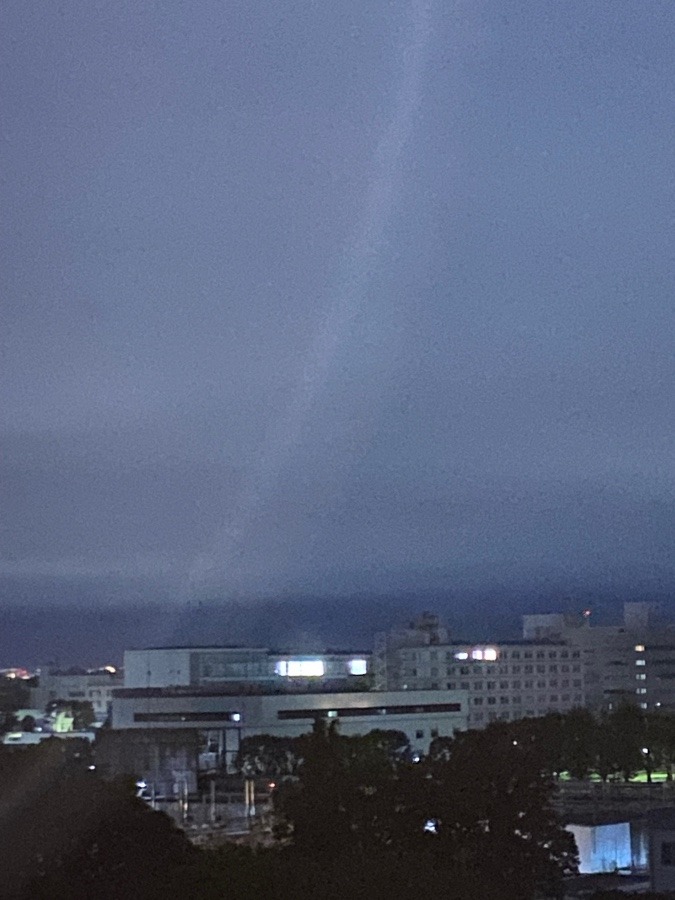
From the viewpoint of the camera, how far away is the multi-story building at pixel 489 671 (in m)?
47.9

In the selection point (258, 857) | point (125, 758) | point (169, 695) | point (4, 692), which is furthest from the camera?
point (4, 692)

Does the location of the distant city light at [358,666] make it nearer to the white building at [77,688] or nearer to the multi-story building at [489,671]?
the multi-story building at [489,671]

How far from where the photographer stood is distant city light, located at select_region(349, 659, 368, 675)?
166 ft

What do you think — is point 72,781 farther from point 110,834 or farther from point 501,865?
point 501,865

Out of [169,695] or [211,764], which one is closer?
[211,764]

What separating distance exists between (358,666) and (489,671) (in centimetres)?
469

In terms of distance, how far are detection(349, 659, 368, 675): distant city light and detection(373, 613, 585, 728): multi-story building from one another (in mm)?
791

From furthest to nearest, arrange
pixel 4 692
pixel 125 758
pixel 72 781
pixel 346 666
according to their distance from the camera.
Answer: pixel 4 692 < pixel 346 666 < pixel 125 758 < pixel 72 781

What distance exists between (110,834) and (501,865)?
339 cm

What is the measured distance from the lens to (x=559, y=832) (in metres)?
13.4

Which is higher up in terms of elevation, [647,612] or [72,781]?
[647,612]

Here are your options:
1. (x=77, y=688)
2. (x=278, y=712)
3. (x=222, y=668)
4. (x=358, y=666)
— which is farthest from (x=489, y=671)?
(x=77, y=688)

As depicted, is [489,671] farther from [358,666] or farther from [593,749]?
[593,749]

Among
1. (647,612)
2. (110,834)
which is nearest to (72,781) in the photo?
(110,834)
